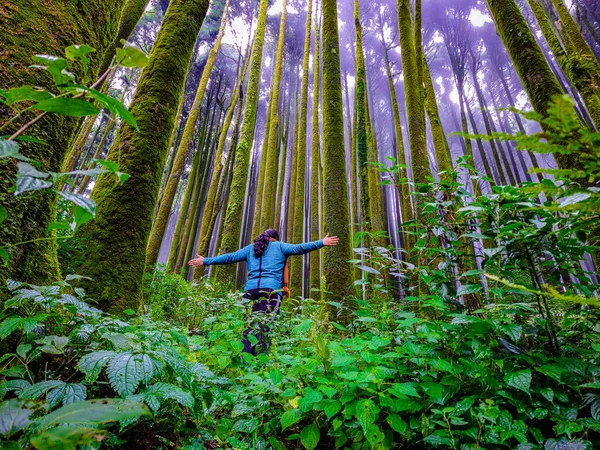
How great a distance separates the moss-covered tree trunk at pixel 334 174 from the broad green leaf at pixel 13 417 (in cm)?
278

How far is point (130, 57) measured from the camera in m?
0.69

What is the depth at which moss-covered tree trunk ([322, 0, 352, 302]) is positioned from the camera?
A: 10.6 feet

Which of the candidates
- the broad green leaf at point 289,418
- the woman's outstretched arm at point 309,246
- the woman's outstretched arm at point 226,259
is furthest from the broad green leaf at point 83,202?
the woman's outstretched arm at point 226,259

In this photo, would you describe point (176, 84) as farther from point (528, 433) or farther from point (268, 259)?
point (528, 433)

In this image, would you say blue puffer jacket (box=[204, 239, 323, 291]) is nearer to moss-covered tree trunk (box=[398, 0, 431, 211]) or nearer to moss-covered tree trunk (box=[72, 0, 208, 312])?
moss-covered tree trunk (box=[72, 0, 208, 312])

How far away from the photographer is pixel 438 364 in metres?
1.25

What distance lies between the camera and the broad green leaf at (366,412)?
42.7 inches

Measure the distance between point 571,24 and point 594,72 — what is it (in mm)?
2473

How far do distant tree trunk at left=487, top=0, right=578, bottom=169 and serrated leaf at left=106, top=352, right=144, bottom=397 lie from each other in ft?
9.13

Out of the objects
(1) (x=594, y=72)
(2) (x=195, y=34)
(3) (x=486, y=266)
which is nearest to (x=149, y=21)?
(2) (x=195, y=34)

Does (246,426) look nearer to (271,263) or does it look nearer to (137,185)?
(137,185)

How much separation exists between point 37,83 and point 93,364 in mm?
1066

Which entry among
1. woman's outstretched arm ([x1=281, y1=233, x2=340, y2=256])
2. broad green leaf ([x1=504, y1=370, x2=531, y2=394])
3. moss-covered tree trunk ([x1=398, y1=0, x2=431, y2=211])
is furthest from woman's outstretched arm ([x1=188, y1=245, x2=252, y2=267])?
broad green leaf ([x1=504, y1=370, x2=531, y2=394])

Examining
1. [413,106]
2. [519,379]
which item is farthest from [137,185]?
[413,106]
